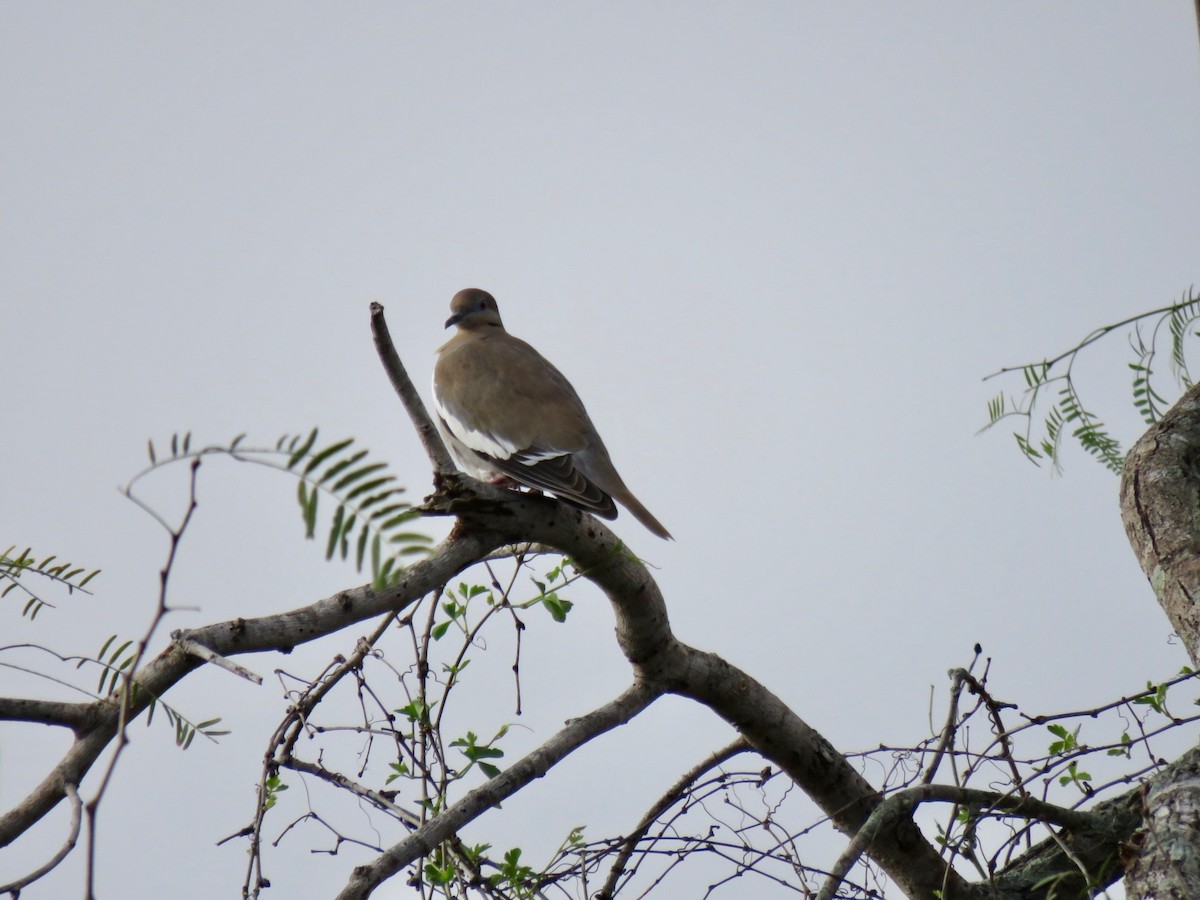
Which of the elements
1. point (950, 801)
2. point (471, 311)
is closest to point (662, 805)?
point (950, 801)

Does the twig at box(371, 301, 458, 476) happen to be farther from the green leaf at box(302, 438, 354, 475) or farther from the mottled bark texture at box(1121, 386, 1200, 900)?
the mottled bark texture at box(1121, 386, 1200, 900)

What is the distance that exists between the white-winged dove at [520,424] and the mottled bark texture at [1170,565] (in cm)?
131

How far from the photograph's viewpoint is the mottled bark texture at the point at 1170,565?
7.06 ft

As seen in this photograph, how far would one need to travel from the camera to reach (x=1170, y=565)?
9.20 feet

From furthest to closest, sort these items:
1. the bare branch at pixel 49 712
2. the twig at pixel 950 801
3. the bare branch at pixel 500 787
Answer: the twig at pixel 950 801 < the bare branch at pixel 500 787 < the bare branch at pixel 49 712

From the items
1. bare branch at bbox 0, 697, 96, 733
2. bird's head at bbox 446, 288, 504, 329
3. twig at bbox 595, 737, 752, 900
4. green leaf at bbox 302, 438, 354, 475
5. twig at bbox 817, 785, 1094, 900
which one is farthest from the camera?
bird's head at bbox 446, 288, 504, 329

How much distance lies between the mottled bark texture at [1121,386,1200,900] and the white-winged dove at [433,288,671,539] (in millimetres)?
1314

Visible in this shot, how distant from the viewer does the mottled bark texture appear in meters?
2.15

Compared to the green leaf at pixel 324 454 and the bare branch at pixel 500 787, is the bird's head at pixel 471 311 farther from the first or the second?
the green leaf at pixel 324 454

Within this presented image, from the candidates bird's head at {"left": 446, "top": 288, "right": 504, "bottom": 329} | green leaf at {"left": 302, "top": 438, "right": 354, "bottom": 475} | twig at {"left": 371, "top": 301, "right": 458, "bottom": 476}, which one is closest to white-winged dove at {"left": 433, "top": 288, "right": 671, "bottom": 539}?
bird's head at {"left": 446, "top": 288, "right": 504, "bottom": 329}

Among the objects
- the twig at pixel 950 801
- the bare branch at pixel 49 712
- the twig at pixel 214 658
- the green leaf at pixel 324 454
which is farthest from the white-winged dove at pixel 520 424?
the green leaf at pixel 324 454

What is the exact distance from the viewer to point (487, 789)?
7.97 feet

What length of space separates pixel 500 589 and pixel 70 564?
3.80 ft

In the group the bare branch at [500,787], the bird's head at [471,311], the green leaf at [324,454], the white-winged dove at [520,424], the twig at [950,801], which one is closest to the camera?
the green leaf at [324,454]
